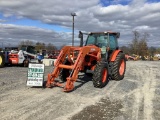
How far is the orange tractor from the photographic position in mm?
9336

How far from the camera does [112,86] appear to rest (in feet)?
33.7

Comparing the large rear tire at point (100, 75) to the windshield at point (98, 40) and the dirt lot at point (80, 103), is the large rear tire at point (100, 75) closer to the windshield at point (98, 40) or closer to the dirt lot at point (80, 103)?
the dirt lot at point (80, 103)

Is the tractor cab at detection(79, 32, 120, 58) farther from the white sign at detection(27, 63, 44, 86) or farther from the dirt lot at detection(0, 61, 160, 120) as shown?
the white sign at detection(27, 63, 44, 86)

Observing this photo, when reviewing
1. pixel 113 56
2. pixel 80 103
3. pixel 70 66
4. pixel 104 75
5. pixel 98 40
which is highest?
pixel 98 40

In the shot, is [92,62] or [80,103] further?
[92,62]

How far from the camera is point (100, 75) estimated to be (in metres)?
9.55

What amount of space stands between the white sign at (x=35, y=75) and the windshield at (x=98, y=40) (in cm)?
343

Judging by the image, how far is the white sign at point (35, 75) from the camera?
9.27 meters

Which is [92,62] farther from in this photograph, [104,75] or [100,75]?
[100,75]

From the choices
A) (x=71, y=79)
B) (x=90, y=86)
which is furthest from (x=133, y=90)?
(x=71, y=79)

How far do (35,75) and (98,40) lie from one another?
383 cm

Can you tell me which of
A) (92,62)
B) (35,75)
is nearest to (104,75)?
(92,62)

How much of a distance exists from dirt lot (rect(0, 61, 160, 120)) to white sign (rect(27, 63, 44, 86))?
25 cm

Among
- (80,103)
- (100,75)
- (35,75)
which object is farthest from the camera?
(100,75)
